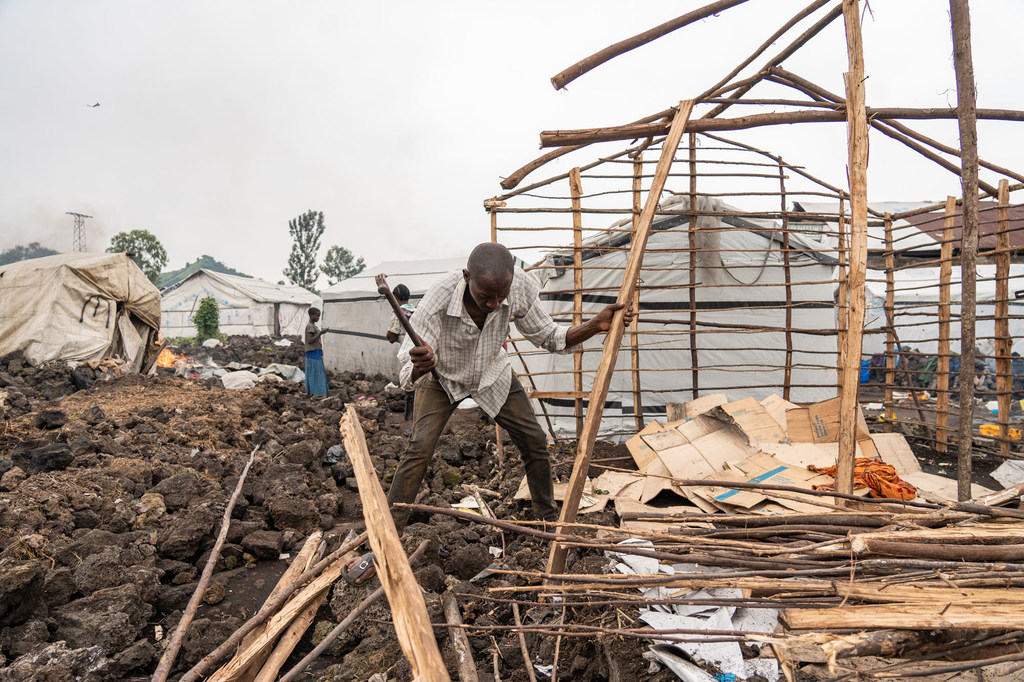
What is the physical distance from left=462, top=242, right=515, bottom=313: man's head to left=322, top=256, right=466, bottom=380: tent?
8.95m

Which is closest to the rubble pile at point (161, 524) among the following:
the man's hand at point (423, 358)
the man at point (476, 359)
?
the man at point (476, 359)

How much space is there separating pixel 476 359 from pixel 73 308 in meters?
10.9

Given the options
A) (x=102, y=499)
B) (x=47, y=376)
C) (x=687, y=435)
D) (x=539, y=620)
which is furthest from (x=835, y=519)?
(x=47, y=376)

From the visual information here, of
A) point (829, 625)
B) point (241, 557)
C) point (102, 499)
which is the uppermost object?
point (829, 625)

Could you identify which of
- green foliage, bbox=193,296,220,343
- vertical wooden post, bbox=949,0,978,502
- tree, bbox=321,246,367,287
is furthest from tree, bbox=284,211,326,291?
vertical wooden post, bbox=949,0,978,502

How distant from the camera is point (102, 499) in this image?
3754mm

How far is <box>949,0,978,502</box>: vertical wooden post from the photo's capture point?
9.04 ft

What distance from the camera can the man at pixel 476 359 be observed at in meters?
3.03

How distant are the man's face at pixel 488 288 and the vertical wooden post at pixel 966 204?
6.95 feet

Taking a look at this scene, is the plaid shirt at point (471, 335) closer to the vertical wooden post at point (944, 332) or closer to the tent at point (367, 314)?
the vertical wooden post at point (944, 332)

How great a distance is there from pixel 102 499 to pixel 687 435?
13.9 ft

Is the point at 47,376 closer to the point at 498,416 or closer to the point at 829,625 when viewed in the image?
the point at 498,416

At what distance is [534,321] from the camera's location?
10.9ft

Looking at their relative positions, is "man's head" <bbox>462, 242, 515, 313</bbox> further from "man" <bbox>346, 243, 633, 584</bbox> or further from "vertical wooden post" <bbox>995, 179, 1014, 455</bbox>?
"vertical wooden post" <bbox>995, 179, 1014, 455</bbox>
